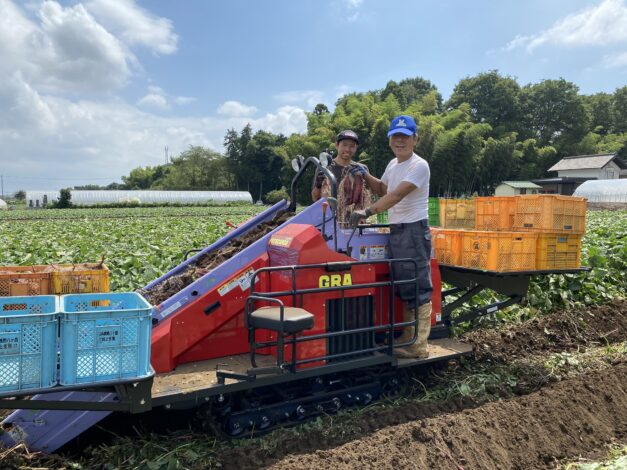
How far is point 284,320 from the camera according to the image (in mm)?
3438

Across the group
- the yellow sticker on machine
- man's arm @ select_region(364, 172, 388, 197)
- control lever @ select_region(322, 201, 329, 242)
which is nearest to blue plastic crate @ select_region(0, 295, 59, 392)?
the yellow sticker on machine

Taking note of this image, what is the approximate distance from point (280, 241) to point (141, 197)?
215 feet

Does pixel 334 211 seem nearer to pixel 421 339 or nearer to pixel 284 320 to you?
pixel 284 320

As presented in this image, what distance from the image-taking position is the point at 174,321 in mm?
4016

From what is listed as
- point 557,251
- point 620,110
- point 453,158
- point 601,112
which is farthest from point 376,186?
point 620,110

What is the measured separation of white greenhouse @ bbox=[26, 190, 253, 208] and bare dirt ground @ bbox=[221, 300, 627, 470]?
63.1m

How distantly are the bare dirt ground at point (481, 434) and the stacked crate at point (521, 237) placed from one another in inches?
52.1

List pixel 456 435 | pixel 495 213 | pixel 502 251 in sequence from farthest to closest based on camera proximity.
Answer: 1. pixel 495 213
2. pixel 502 251
3. pixel 456 435

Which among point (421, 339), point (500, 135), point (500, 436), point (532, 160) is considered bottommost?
point (500, 436)

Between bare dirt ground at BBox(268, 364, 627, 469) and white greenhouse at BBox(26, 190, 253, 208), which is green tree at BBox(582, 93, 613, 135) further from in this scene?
bare dirt ground at BBox(268, 364, 627, 469)

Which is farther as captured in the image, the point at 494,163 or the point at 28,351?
the point at 494,163

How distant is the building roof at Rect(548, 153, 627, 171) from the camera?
203ft

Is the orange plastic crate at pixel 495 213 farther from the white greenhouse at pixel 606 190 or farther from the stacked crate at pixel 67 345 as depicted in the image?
the white greenhouse at pixel 606 190

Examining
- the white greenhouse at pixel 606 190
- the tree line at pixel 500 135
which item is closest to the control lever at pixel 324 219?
the tree line at pixel 500 135
